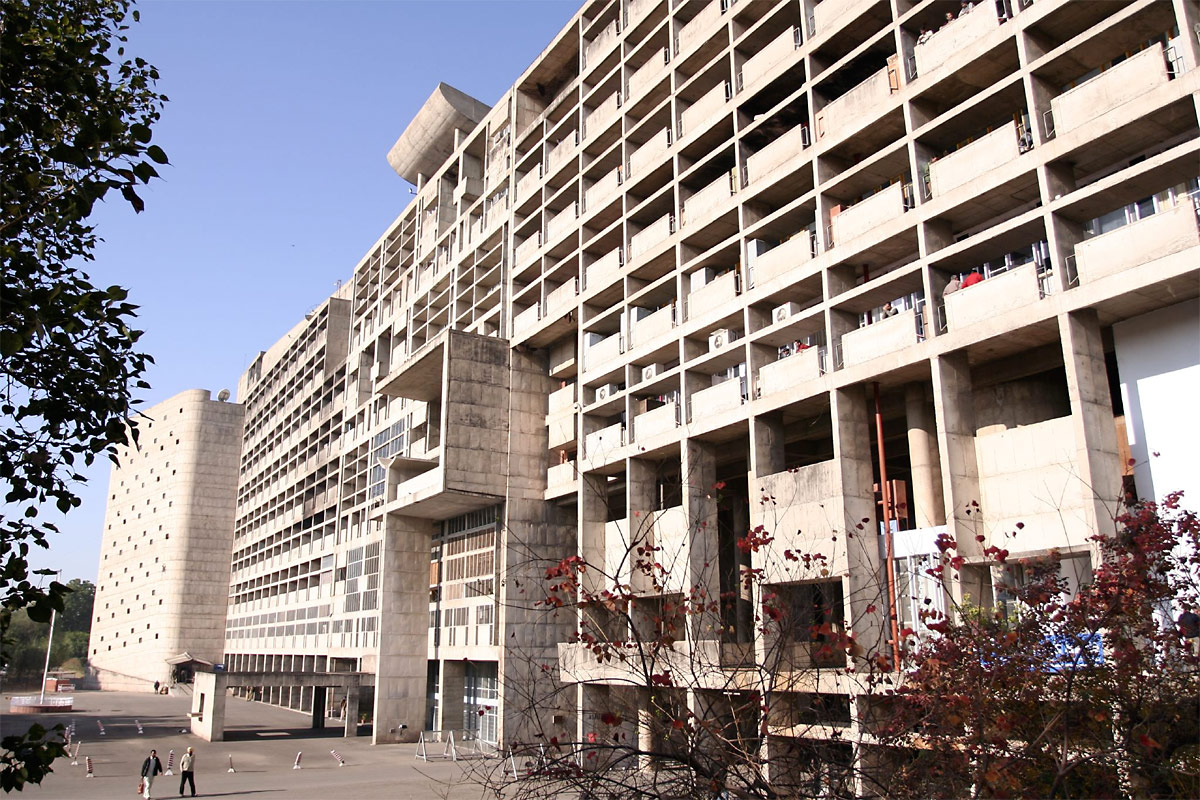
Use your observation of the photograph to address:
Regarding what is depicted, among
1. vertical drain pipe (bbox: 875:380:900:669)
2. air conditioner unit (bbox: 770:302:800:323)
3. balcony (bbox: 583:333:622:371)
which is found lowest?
vertical drain pipe (bbox: 875:380:900:669)

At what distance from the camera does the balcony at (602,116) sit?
41688 millimetres

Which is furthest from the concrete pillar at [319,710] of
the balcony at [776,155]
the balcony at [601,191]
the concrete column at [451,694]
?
the balcony at [776,155]

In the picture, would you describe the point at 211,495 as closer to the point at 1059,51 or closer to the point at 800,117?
the point at 800,117

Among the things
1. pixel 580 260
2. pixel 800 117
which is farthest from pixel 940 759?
pixel 580 260

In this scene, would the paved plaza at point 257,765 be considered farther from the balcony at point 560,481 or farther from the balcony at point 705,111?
the balcony at point 705,111

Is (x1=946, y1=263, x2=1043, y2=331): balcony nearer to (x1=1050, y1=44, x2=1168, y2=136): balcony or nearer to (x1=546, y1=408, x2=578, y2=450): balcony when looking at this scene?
(x1=1050, y1=44, x2=1168, y2=136): balcony

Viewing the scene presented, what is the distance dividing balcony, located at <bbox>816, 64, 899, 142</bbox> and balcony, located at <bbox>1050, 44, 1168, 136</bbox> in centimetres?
570

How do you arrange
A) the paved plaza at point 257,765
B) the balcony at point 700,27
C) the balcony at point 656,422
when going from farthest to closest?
the balcony at point 700,27 → the balcony at point 656,422 → the paved plaza at point 257,765

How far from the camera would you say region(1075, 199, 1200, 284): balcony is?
19.8 m

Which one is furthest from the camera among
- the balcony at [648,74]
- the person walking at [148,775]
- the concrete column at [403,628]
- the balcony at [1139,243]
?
the concrete column at [403,628]

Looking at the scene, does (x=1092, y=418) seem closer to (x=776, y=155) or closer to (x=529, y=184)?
(x=776, y=155)

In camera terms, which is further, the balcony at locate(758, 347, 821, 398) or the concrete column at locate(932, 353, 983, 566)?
the balcony at locate(758, 347, 821, 398)

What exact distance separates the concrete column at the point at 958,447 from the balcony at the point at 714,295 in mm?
9791

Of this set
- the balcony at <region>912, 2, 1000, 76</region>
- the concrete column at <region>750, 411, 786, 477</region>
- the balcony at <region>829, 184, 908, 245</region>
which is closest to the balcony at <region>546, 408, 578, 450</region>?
the concrete column at <region>750, 411, 786, 477</region>
